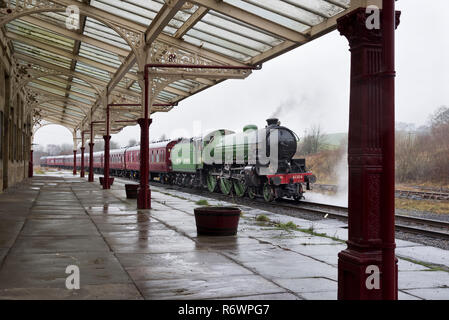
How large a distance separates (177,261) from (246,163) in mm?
12104

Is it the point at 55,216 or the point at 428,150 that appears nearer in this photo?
the point at 55,216

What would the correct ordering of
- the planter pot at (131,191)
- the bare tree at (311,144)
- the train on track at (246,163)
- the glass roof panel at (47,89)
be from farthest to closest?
the bare tree at (311,144)
the glass roof panel at (47,89)
the train on track at (246,163)
the planter pot at (131,191)

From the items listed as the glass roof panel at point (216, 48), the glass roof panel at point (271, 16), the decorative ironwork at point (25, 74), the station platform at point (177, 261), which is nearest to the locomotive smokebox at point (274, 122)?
the glass roof panel at point (216, 48)

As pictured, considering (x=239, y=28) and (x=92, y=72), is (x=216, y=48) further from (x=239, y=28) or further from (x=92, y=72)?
(x=92, y=72)

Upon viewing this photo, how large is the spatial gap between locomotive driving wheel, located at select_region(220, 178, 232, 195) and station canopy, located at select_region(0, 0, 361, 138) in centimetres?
428

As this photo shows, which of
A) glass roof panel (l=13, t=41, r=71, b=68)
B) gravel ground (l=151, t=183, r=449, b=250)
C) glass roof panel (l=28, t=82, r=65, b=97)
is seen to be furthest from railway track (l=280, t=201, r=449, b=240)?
glass roof panel (l=28, t=82, r=65, b=97)

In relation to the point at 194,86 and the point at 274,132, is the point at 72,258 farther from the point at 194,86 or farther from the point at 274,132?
the point at 194,86

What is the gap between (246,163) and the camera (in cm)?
1809

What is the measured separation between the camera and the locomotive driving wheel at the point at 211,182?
2267 centimetres

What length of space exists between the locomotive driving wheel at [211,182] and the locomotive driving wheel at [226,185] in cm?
137

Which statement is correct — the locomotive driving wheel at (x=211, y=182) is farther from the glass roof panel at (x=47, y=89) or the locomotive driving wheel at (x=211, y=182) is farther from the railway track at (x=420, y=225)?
the glass roof panel at (x=47, y=89)

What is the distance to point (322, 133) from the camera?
168 feet

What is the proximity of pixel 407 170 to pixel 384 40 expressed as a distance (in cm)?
2631

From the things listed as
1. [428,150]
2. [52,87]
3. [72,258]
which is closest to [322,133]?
[428,150]
